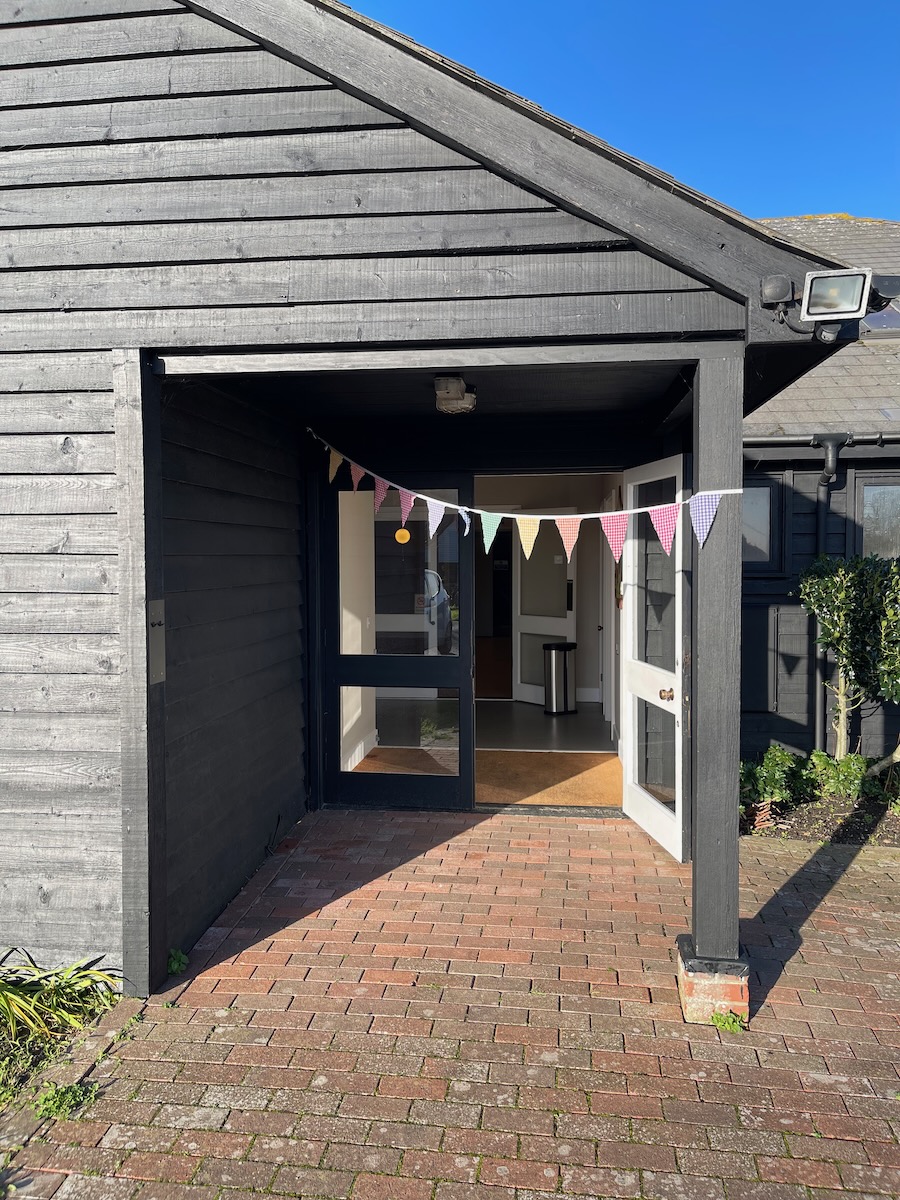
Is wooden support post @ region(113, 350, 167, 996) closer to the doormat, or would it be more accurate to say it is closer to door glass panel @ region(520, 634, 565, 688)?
the doormat

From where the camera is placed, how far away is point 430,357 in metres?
2.83

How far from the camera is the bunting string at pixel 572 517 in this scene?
2.73 m

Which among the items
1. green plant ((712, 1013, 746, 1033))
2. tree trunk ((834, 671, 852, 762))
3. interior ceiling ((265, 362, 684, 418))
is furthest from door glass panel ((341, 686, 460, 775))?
tree trunk ((834, 671, 852, 762))

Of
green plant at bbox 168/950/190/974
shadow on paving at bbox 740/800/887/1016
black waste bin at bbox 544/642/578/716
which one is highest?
black waste bin at bbox 544/642/578/716

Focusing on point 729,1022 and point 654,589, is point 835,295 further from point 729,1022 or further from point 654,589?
point 729,1022

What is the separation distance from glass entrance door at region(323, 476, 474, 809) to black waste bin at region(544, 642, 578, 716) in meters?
3.04

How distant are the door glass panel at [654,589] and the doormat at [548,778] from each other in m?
1.13

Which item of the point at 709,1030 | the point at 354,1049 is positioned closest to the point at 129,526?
the point at 354,1049

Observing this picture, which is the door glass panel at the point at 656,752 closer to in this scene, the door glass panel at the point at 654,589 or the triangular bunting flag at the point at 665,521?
the door glass panel at the point at 654,589

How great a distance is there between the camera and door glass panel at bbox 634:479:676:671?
13.6ft

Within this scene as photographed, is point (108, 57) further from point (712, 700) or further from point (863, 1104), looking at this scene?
point (863, 1104)

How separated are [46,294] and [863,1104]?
373cm

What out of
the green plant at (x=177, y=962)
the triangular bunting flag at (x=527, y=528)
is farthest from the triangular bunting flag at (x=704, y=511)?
the green plant at (x=177, y=962)

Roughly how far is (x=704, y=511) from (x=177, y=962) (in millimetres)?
2543
